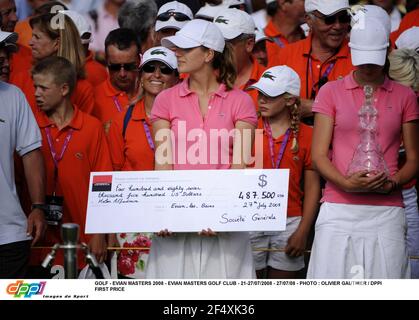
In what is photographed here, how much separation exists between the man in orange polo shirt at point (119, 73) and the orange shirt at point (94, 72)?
313mm

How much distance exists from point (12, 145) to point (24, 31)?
1.51m

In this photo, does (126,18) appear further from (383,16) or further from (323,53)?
(383,16)

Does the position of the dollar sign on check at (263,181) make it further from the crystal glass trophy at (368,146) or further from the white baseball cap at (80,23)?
the white baseball cap at (80,23)

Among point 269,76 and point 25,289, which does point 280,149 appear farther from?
point 25,289

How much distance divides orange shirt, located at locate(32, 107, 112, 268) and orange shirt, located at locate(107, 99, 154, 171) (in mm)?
68

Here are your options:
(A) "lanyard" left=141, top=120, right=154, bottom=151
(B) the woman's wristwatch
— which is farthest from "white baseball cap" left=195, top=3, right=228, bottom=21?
(B) the woman's wristwatch

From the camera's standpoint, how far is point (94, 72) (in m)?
6.31

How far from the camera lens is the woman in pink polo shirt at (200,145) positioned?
4812mm

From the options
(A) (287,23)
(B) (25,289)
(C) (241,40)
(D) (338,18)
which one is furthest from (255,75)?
(B) (25,289)

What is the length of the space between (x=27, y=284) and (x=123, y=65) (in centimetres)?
159

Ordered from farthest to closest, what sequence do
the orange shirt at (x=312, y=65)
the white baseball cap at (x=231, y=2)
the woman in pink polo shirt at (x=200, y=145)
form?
the white baseball cap at (x=231, y=2)
the orange shirt at (x=312, y=65)
the woman in pink polo shirt at (x=200, y=145)

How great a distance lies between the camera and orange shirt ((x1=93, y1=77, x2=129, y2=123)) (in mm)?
5816

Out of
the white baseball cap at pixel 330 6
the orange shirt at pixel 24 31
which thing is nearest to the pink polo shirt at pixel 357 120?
the white baseball cap at pixel 330 6

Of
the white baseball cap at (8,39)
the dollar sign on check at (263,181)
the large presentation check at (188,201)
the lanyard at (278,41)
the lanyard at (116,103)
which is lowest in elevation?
the large presentation check at (188,201)
